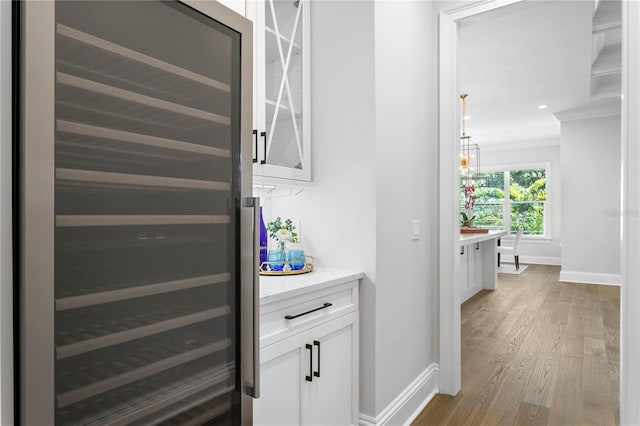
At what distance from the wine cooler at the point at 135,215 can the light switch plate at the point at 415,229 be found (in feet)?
4.43

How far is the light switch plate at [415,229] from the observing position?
7.34ft

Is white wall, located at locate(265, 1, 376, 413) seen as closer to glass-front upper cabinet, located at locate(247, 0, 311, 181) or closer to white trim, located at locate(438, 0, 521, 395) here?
glass-front upper cabinet, located at locate(247, 0, 311, 181)

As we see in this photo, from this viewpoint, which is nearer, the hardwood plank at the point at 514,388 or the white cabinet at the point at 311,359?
the white cabinet at the point at 311,359

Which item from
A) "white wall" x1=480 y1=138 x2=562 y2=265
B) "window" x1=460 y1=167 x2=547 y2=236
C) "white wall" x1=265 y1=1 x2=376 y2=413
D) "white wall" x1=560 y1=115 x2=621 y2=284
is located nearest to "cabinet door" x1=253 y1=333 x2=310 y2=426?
"white wall" x1=265 y1=1 x2=376 y2=413

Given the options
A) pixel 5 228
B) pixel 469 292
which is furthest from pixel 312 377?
pixel 469 292

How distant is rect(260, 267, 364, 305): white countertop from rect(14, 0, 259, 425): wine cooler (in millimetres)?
328

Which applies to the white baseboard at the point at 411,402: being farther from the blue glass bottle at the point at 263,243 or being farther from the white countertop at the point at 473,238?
the white countertop at the point at 473,238

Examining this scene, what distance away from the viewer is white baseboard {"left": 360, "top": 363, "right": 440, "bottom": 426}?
1902 mm

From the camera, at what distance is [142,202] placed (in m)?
0.86

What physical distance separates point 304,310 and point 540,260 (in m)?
8.90

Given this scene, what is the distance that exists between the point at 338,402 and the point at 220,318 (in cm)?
98

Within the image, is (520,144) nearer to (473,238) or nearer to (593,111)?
(593,111)

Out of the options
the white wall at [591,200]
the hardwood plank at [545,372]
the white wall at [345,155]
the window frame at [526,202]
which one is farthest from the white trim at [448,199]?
the window frame at [526,202]

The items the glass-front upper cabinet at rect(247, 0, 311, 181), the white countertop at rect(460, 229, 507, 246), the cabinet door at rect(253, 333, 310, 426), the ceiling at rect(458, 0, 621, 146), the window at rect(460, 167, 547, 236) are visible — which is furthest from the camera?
the window at rect(460, 167, 547, 236)
